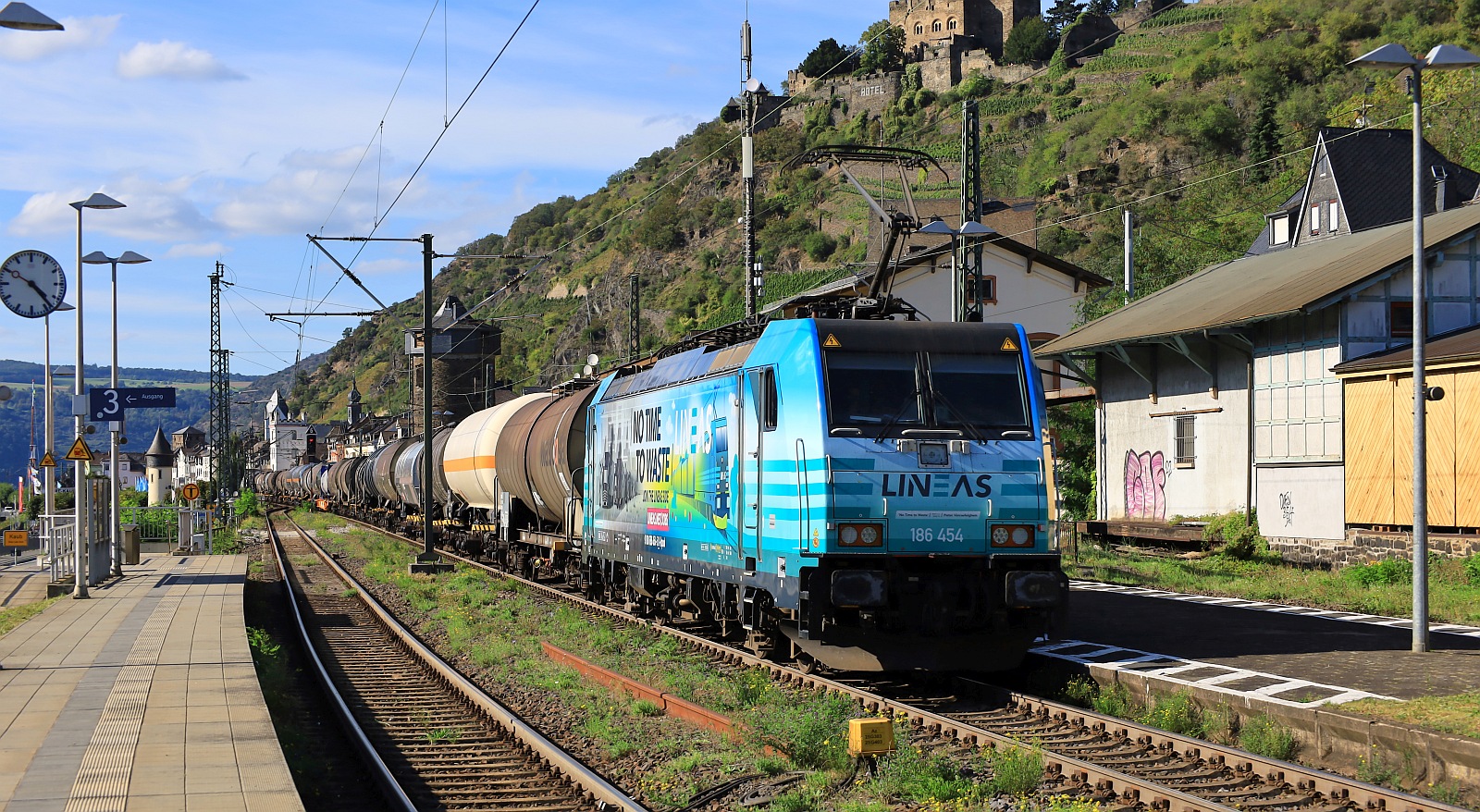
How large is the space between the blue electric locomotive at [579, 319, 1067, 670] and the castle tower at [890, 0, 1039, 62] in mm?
156282

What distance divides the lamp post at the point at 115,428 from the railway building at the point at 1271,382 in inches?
896

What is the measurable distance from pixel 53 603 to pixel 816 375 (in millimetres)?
16784

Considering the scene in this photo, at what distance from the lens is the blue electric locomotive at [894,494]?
12766mm

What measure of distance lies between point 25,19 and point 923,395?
1038 centimetres

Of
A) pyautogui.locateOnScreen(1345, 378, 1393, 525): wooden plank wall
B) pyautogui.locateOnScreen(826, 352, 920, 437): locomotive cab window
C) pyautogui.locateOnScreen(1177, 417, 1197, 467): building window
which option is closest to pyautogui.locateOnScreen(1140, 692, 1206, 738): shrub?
pyautogui.locateOnScreen(826, 352, 920, 437): locomotive cab window

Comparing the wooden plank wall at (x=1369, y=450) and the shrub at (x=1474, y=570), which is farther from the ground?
the wooden plank wall at (x=1369, y=450)

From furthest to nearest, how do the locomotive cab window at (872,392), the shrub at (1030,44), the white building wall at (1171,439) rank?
the shrub at (1030,44)
the white building wall at (1171,439)
the locomotive cab window at (872,392)

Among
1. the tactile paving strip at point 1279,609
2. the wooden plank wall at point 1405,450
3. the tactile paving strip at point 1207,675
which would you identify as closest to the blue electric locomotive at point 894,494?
the tactile paving strip at point 1207,675

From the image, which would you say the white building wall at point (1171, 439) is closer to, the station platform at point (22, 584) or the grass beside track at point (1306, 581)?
the grass beside track at point (1306, 581)

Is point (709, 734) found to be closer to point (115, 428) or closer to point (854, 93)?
point (115, 428)

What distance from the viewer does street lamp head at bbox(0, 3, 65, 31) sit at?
13961 millimetres

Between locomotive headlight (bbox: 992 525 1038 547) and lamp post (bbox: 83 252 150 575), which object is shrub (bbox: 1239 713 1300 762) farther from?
lamp post (bbox: 83 252 150 575)

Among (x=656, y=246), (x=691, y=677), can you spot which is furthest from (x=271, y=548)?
(x=656, y=246)

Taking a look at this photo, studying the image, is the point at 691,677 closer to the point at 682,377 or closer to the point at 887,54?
the point at 682,377
